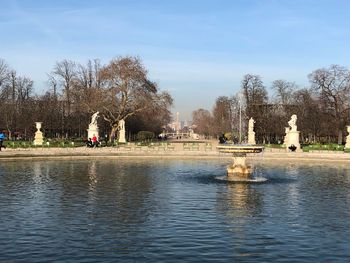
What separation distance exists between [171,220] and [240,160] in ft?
37.8

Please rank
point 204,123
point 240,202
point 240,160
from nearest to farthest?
1. point 240,202
2. point 240,160
3. point 204,123

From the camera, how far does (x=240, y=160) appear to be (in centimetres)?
2377

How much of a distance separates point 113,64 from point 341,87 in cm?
3387

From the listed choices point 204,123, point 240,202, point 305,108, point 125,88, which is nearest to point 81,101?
point 125,88

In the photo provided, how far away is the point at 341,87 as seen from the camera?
74188 mm

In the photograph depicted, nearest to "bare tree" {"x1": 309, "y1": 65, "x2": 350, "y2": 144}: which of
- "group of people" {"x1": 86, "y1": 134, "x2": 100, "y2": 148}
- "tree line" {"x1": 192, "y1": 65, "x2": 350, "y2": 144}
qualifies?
"tree line" {"x1": 192, "y1": 65, "x2": 350, "y2": 144}

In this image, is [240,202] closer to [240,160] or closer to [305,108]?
[240,160]

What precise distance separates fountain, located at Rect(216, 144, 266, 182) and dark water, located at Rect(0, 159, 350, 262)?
1667 mm

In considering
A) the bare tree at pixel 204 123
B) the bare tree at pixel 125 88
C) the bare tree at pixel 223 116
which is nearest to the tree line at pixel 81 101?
the bare tree at pixel 125 88

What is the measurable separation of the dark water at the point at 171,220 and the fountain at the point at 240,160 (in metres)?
1.67

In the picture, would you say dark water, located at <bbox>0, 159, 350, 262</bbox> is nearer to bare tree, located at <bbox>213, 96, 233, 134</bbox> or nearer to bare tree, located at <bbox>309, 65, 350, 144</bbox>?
bare tree, located at <bbox>309, 65, 350, 144</bbox>

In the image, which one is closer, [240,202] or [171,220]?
[171,220]

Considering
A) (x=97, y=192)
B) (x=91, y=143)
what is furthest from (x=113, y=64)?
(x=97, y=192)

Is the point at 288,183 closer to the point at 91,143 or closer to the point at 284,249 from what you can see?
the point at 284,249
